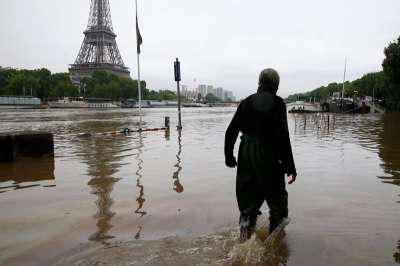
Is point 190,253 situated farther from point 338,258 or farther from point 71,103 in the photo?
point 71,103

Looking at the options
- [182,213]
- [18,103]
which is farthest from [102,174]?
[18,103]

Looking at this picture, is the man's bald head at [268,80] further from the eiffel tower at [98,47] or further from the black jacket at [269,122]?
the eiffel tower at [98,47]

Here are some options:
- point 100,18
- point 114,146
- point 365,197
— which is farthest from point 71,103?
point 365,197

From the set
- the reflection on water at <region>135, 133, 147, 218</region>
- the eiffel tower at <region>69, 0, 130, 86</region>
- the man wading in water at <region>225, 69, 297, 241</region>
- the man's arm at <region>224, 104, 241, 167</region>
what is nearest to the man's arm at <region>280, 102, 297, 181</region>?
the man wading in water at <region>225, 69, 297, 241</region>

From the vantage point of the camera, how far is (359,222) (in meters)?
5.09

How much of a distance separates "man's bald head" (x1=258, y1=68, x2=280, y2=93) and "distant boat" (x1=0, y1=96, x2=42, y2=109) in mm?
92570

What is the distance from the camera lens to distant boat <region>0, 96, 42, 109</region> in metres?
88.1

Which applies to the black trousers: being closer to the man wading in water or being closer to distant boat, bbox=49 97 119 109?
the man wading in water

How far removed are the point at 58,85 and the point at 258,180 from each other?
392ft

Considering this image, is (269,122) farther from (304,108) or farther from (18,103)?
(18,103)

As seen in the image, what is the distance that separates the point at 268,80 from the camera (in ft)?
13.5

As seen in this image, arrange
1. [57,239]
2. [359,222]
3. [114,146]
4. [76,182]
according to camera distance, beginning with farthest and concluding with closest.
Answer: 1. [114,146]
2. [76,182]
3. [359,222]
4. [57,239]

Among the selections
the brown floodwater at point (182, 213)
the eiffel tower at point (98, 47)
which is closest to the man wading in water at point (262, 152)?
the brown floodwater at point (182, 213)

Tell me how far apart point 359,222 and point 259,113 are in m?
2.37
